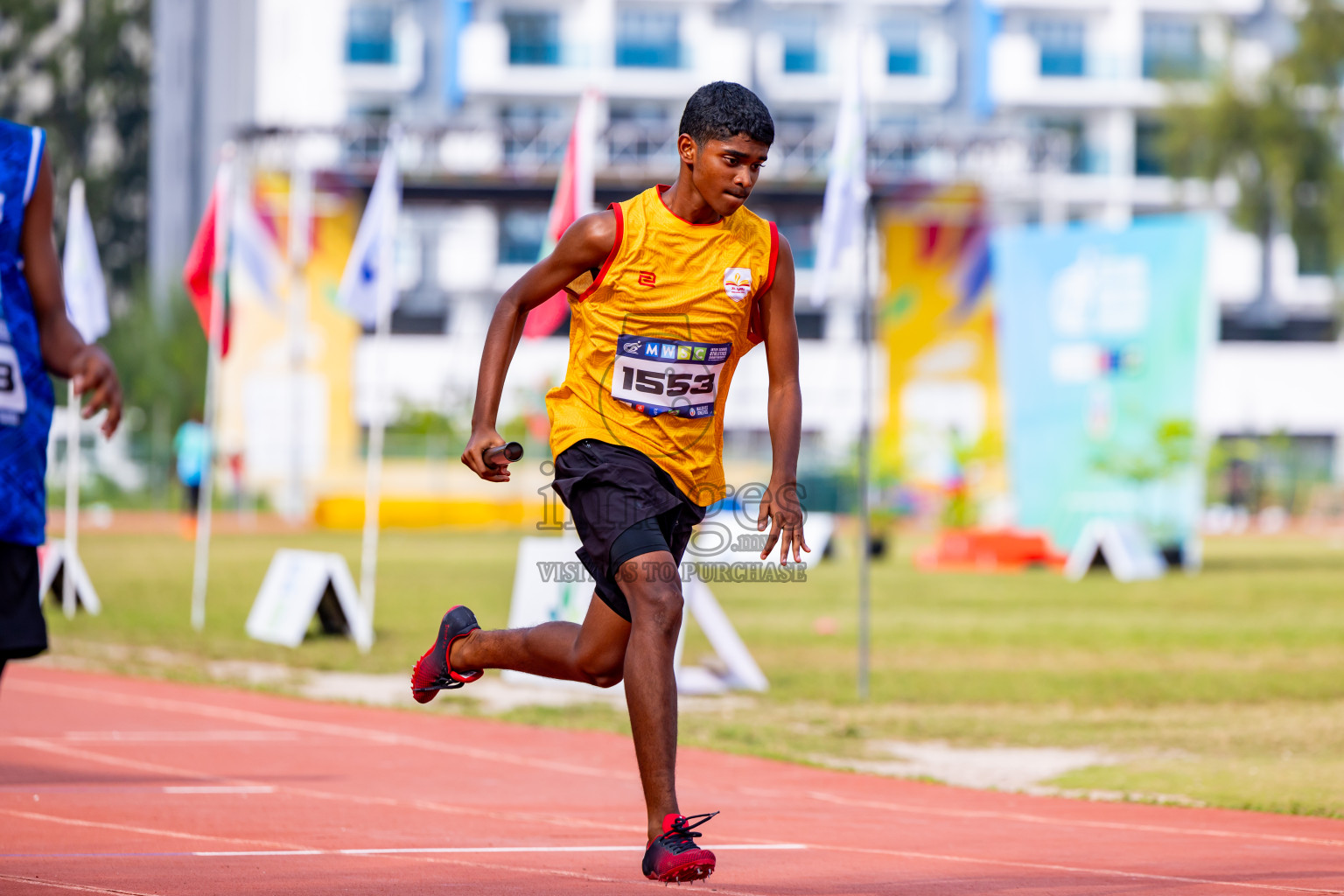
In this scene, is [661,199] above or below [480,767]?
above

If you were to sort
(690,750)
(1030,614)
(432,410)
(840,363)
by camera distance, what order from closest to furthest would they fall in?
1. (690,750)
2. (1030,614)
3. (432,410)
4. (840,363)

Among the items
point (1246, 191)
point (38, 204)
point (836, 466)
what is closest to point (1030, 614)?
point (38, 204)

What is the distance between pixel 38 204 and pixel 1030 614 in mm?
15387

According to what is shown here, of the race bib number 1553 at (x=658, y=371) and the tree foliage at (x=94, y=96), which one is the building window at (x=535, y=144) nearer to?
the tree foliage at (x=94, y=96)

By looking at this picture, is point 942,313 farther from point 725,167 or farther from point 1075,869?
point 725,167

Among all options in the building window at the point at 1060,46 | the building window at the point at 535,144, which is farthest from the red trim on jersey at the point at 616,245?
the building window at the point at 1060,46

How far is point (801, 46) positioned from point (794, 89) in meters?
1.88

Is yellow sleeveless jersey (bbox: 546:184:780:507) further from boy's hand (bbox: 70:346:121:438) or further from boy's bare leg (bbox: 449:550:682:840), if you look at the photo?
boy's hand (bbox: 70:346:121:438)

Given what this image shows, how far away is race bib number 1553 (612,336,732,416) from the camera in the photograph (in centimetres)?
508

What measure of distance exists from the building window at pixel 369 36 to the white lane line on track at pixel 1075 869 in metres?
57.7

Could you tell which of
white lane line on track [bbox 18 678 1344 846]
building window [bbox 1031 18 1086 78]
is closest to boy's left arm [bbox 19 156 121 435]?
white lane line on track [bbox 18 678 1344 846]

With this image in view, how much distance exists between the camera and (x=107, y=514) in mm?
40500

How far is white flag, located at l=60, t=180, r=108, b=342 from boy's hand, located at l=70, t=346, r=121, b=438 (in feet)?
40.7

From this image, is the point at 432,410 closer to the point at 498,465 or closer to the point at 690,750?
the point at 690,750
